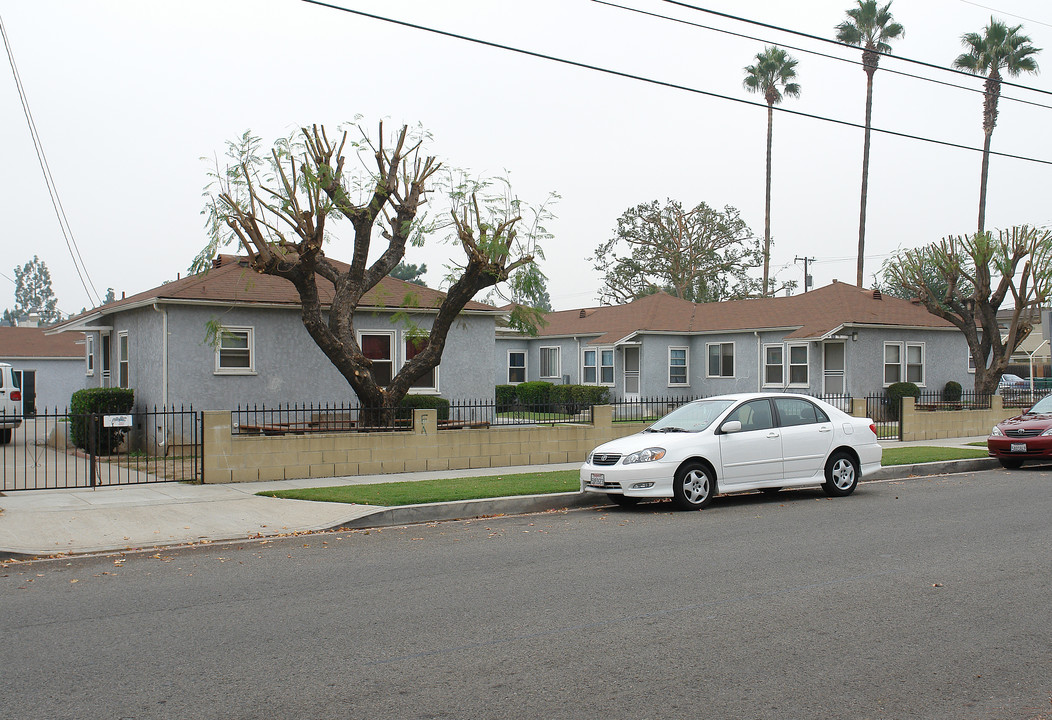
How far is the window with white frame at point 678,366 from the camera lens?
117 ft

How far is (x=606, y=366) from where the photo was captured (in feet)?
120

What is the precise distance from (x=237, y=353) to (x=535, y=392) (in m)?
16.3

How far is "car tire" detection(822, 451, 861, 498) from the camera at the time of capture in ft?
44.2

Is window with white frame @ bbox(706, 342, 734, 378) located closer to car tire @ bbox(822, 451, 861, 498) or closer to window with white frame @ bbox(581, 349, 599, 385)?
window with white frame @ bbox(581, 349, 599, 385)

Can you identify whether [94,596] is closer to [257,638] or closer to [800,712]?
[257,638]

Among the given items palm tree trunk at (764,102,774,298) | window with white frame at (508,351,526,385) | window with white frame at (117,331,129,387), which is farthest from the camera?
palm tree trunk at (764,102,774,298)

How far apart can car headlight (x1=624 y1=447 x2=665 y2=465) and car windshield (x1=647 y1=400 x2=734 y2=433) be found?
686mm

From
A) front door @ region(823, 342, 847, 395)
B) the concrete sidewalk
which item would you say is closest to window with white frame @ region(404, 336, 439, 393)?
the concrete sidewalk

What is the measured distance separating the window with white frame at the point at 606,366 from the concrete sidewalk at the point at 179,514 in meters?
22.3

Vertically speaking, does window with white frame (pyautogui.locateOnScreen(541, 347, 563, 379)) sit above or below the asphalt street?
above

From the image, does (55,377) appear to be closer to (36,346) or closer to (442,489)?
(36,346)

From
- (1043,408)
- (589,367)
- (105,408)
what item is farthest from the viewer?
(589,367)

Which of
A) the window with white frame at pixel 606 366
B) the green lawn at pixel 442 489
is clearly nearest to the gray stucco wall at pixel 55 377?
the window with white frame at pixel 606 366

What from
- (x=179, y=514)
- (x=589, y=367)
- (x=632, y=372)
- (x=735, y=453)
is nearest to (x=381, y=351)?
(x=179, y=514)
